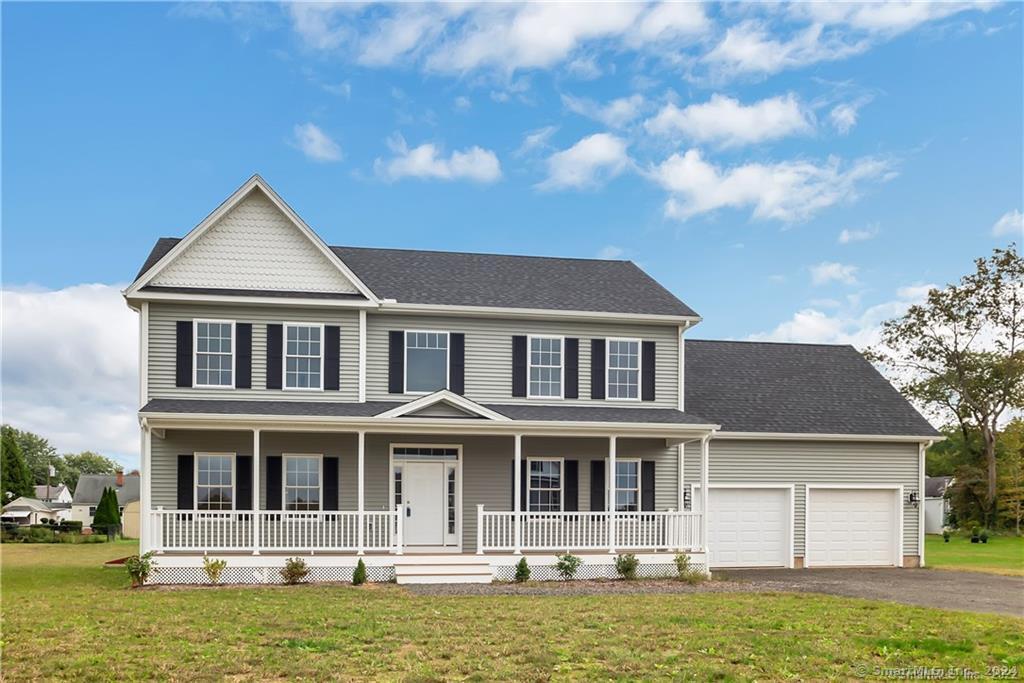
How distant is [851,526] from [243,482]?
49.2ft

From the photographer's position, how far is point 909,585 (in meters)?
20.7

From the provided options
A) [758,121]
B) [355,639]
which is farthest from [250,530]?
[758,121]

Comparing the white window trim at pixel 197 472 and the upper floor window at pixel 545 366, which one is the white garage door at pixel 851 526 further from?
the white window trim at pixel 197 472

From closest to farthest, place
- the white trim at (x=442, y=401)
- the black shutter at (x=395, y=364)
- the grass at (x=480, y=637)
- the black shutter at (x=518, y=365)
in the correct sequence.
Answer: the grass at (x=480, y=637) < the white trim at (x=442, y=401) < the black shutter at (x=395, y=364) < the black shutter at (x=518, y=365)

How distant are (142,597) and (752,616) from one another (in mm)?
9925

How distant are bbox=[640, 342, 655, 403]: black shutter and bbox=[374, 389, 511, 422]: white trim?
4100 mm

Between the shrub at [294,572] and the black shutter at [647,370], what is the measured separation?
885cm

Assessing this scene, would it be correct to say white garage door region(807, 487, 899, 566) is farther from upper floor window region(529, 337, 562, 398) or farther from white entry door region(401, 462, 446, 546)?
white entry door region(401, 462, 446, 546)

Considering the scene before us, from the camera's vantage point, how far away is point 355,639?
12.2 metres

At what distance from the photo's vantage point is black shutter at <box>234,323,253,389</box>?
22094 millimetres

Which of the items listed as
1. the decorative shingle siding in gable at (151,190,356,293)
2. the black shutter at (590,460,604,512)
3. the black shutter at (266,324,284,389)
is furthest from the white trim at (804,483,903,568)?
the black shutter at (266,324,284,389)

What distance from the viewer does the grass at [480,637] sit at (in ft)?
34.3

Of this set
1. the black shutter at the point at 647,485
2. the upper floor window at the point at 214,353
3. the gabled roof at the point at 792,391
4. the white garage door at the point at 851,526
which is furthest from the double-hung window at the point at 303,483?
the white garage door at the point at 851,526

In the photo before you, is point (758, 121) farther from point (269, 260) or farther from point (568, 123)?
point (269, 260)
